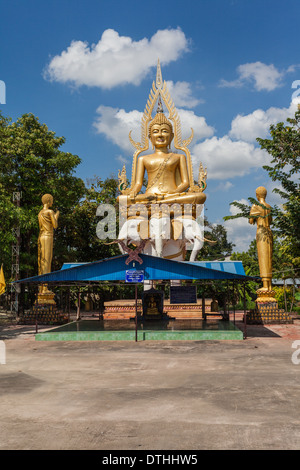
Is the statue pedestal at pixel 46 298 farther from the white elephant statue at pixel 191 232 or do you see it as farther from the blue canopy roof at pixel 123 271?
the white elephant statue at pixel 191 232

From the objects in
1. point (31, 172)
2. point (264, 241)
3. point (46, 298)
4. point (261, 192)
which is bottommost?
point (46, 298)

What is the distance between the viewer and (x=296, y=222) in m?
21.5

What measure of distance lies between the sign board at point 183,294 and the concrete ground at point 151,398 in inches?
233

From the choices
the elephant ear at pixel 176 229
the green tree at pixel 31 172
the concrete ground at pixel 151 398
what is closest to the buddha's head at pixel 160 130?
the elephant ear at pixel 176 229

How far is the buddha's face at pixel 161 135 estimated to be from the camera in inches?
1015

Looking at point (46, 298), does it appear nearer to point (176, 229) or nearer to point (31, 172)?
point (176, 229)

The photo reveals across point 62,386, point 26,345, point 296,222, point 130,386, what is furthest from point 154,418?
point 296,222

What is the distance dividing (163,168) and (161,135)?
6.69 feet

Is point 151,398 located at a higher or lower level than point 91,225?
lower

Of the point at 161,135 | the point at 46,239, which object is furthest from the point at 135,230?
the point at 161,135

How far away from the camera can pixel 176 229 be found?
24.3 m

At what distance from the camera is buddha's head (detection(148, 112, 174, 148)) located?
25.8m
